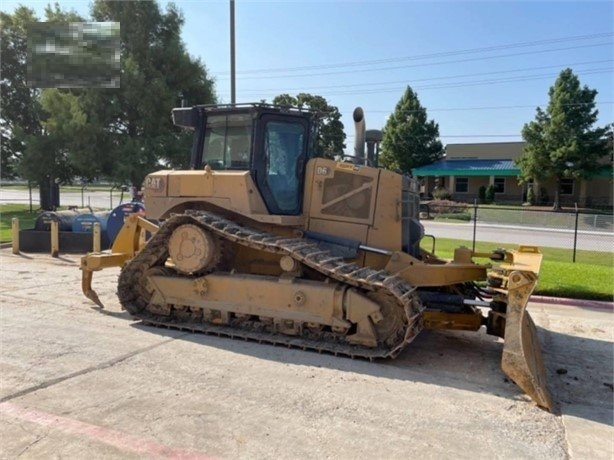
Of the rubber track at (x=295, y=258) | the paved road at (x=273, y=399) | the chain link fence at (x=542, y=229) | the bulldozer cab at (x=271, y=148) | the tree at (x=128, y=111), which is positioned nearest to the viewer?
the paved road at (x=273, y=399)

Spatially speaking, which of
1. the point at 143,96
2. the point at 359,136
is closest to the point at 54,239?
the point at 359,136

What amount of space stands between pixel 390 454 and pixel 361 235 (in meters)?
3.27

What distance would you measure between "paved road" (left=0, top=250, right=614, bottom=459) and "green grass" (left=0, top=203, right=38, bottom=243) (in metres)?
12.9

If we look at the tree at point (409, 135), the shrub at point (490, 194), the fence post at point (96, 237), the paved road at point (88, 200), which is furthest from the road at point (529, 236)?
the tree at point (409, 135)

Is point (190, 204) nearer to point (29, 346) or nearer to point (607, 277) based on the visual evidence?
point (29, 346)

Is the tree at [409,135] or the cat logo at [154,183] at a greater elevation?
the tree at [409,135]

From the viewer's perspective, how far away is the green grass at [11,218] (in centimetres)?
1800

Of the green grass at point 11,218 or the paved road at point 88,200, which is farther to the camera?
the paved road at point 88,200

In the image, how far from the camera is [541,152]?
38.7 m

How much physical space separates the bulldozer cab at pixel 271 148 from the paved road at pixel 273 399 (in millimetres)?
1966

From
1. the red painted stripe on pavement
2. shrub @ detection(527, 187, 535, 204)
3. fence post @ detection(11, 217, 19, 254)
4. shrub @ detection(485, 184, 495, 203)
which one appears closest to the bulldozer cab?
the red painted stripe on pavement

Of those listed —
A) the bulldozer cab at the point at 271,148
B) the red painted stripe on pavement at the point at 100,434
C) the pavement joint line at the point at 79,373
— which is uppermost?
the bulldozer cab at the point at 271,148

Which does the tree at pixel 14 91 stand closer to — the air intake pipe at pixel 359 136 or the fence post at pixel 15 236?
the fence post at pixel 15 236

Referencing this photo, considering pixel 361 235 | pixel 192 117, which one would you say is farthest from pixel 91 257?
pixel 361 235
